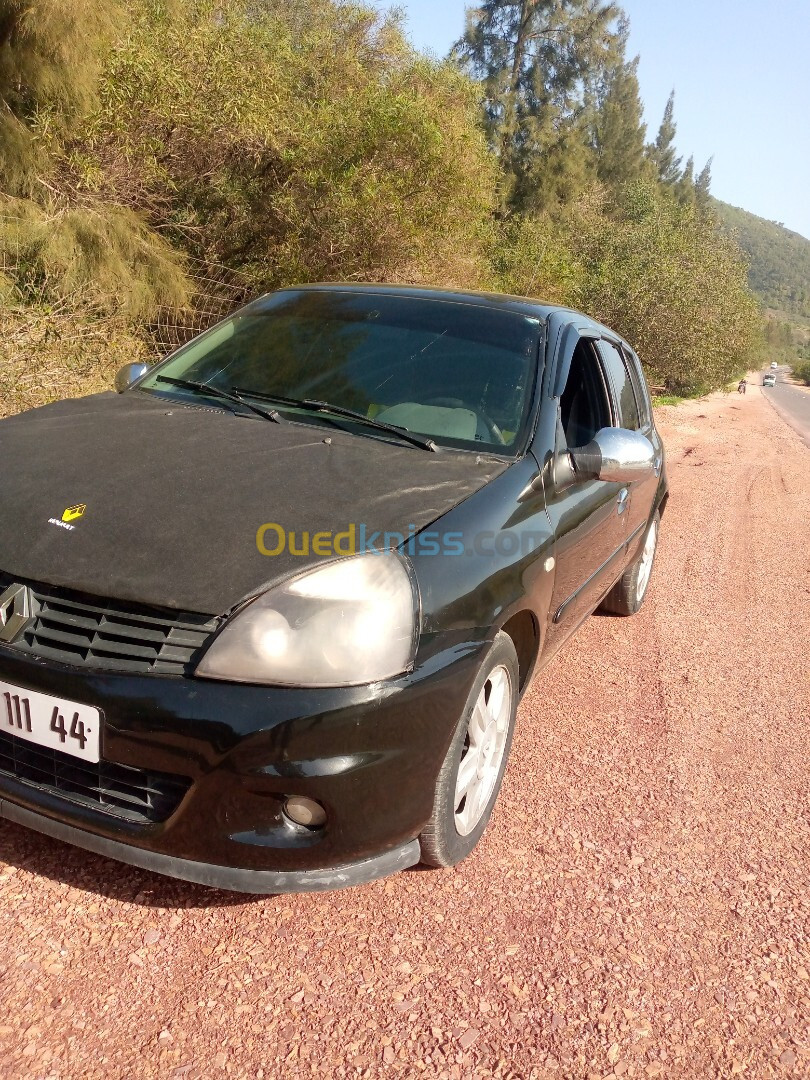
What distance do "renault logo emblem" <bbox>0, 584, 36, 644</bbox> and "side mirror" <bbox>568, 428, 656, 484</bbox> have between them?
1800mm

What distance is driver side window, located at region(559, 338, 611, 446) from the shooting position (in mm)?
3240

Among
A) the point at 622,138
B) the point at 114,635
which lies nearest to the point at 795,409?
the point at 622,138

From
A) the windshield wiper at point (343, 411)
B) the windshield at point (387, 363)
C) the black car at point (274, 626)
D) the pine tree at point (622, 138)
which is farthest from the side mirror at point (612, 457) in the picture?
the pine tree at point (622, 138)

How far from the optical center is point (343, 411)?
9.61 feet

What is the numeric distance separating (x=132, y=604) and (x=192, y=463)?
2.09 ft

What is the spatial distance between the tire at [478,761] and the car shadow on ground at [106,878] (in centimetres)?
A: 50

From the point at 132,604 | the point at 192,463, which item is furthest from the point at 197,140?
the point at 132,604

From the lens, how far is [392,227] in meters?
11.6

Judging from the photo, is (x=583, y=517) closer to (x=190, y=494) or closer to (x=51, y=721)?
(x=190, y=494)

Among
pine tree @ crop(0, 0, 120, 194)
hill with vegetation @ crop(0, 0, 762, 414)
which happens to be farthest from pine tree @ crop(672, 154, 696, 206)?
pine tree @ crop(0, 0, 120, 194)

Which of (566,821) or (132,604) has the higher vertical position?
(132,604)

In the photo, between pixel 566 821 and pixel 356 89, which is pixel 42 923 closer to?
pixel 566 821

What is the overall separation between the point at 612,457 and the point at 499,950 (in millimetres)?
1581

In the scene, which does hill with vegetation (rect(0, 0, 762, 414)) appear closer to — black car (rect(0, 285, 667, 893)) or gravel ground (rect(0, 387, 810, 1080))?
black car (rect(0, 285, 667, 893))
